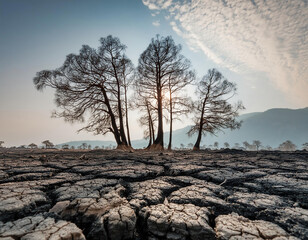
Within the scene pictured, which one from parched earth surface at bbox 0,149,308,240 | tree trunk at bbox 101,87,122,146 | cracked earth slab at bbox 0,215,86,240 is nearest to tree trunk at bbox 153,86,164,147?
tree trunk at bbox 101,87,122,146

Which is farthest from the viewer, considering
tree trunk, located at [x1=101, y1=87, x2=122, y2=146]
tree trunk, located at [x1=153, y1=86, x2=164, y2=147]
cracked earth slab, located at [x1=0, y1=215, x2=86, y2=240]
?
tree trunk, located at [x1=153, y1=86, x2=164, y2=147]

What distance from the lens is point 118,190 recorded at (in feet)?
6.05

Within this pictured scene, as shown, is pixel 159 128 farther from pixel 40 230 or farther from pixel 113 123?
pixel 40 230

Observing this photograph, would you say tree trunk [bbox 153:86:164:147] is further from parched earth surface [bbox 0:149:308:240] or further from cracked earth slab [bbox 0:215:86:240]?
cracked earth slab [bbox 0:215:86:240]

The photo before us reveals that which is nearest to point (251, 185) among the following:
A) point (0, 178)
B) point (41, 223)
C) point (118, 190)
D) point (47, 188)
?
point (118, 190)

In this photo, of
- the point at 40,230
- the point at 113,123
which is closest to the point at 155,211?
the point at 40,230

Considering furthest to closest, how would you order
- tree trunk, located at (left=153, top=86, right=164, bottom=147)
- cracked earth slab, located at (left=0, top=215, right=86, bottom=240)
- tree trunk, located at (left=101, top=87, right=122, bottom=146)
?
tree trunk, located at (left=153, top=86, right=164, bottom=147), tree trunk, located at (left=101, top=87, right=122, bottom=146), cracked earth slab, located at (left=0, top=215, right=86, bottom=240)

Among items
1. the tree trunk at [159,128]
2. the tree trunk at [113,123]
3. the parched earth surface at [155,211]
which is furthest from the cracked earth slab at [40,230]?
the tree trunk at [113,123]

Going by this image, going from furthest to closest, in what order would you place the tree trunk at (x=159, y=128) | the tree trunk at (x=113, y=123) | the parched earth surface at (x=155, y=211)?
the tree trunk at (x=159, y=128) < the tree trunk at (x=113, y=123) < the parched earth surface at (x=155, y=211)

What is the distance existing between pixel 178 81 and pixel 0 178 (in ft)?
35.6

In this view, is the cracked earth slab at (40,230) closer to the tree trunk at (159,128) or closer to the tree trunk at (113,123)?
the tree trunk at (159,128)

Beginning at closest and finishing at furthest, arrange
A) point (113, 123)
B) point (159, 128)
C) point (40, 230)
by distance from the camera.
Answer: point (40, 230) < point (113, 123) < point (159, 128)

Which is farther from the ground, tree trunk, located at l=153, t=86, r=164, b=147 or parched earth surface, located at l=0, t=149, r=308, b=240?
tree trunk, located at l=153, t=86, r=164, b=147

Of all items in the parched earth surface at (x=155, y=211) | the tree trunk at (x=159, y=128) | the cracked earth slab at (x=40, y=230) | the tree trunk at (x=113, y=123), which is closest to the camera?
the cracked earth slab at (x=40, y=230)
